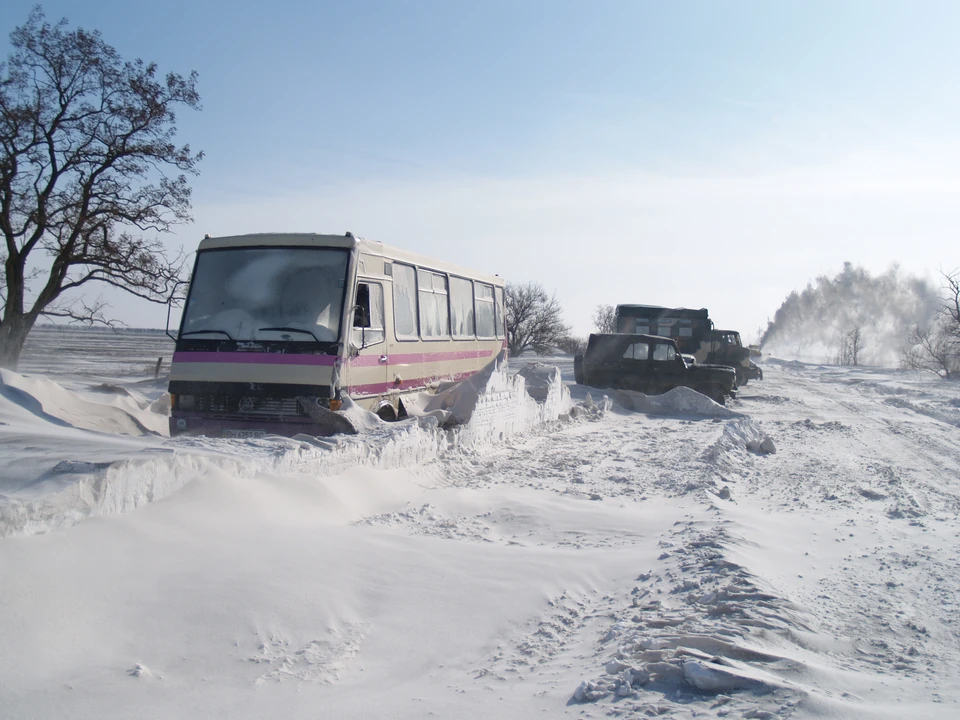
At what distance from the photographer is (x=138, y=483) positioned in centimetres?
450

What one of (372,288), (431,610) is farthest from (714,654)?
(372,288)

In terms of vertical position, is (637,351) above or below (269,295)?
below

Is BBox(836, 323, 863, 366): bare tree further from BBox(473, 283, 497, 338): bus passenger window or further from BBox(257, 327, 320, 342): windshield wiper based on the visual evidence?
BBox(257, 327, 320, 342): windshield wiper

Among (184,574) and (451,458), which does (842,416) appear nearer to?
(451,458)

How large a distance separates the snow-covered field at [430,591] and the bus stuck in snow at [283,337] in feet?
3.35

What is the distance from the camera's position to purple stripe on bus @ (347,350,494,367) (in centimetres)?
900

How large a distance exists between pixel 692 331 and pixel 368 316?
808 inches

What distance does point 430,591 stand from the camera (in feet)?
14.4

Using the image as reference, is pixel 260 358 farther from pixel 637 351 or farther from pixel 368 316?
pixel 637 351

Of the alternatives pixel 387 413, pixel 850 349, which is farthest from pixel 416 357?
pixel 850 349

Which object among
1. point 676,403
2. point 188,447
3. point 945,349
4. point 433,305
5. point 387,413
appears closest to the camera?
point 188,447

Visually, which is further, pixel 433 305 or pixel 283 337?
pixel 433 305

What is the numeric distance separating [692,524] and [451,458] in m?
3.48

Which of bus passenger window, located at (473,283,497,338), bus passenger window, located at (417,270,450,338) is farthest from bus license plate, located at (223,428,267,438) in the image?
bus passenger window, located at (473,283,497,338)
